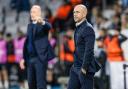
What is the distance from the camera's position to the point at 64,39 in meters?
16.8

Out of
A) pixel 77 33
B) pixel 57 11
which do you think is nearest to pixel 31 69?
pixel 77 33

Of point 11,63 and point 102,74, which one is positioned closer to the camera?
point 102,74

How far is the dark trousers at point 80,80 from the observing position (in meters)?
10.2

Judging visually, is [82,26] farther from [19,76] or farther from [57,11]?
[57,11]

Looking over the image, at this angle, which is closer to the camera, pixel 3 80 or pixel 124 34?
pixel 124 34

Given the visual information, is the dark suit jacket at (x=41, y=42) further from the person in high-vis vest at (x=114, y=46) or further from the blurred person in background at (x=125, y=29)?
the blurred person in background at (x=125, y=29)

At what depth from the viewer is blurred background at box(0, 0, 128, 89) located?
49.6ft

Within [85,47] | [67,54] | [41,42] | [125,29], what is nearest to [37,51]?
[41,42]

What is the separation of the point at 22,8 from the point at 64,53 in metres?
3.65

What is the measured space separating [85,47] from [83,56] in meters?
0.20

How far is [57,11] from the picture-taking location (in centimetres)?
1864

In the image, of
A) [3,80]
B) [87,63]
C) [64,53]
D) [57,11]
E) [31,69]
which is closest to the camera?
[87,63]

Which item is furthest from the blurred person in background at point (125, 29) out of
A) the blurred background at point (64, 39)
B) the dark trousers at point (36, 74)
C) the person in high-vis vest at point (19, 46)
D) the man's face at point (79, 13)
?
the man's face at point (79, 13)

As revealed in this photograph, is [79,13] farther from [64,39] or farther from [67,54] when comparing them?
[64,39]
